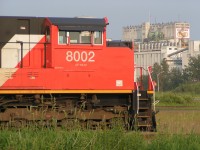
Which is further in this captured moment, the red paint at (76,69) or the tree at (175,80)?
the tree at (175,80)

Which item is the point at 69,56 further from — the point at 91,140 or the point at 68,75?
the point at 91,140

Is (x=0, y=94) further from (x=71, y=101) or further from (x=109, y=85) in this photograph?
(x=109, y=85)

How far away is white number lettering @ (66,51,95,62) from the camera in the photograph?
13.6m

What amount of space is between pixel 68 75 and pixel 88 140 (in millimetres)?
5238

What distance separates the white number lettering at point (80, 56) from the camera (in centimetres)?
1357

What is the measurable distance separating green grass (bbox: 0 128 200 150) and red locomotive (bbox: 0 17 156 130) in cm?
369

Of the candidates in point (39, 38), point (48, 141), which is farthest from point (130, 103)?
point (48, 141)

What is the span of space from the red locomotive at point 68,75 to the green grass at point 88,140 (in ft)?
12.1

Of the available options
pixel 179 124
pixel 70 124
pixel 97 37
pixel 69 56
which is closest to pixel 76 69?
pixel 69 56

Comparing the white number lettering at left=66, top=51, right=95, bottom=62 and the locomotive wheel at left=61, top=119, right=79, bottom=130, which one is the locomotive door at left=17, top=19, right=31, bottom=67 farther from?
the locomotive wheel at left=61, top=119, right=79, bottom=130

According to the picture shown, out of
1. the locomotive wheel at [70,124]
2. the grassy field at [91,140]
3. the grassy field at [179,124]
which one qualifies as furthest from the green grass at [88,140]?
the locomotive wheel at [70,124]

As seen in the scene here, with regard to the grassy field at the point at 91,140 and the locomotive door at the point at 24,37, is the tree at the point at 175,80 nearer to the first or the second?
the locomotive door at the point at 24,37

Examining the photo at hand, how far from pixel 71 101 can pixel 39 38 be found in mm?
2176

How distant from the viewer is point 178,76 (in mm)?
90250
